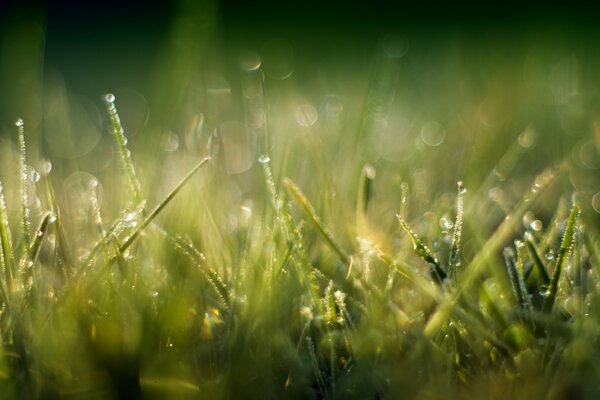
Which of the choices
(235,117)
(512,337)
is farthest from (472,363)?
(235,117)

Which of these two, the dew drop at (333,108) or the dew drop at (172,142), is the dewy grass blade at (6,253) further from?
the dew drop at (333,108)

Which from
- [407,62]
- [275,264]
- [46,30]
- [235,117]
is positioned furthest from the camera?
[46,30]

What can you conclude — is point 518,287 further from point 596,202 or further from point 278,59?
point 278,59

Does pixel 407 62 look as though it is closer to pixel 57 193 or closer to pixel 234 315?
pixel 57 193

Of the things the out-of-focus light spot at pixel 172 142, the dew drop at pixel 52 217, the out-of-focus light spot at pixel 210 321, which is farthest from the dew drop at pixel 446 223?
the out-of-focus light spot at pixel 172 142

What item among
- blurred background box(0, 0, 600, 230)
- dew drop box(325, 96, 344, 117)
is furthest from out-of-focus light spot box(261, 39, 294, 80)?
dew drop box(325, 96, 344, 117)

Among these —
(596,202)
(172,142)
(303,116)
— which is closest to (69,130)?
(172,142)
